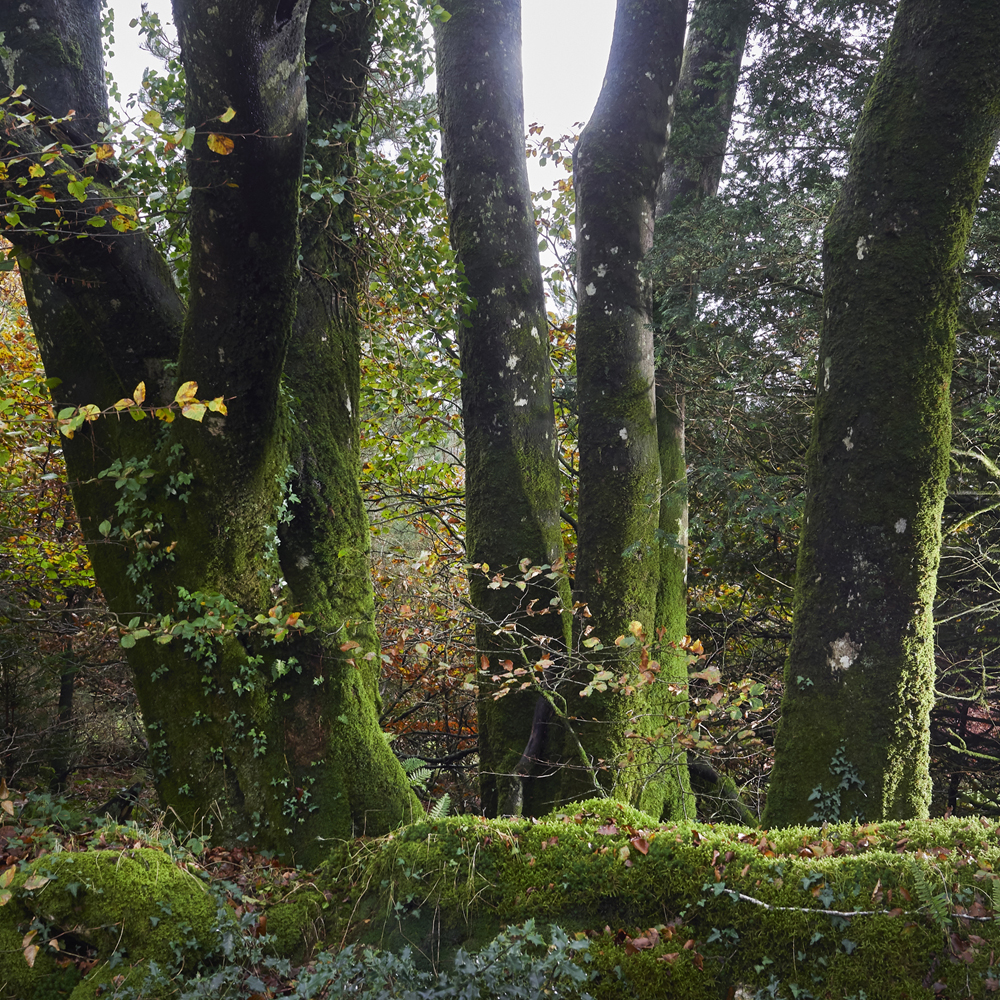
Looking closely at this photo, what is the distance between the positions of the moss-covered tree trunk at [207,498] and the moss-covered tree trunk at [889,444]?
2596 millimetres

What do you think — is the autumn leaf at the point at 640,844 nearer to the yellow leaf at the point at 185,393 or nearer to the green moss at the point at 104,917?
the green moss at the point at 104,917

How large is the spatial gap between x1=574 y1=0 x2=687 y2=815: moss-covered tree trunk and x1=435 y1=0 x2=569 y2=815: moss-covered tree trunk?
358 millimetres

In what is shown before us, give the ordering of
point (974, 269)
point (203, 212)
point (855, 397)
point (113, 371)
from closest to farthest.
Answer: point (203, 212), point (855, 397), point (113, 371), point (974, 269)

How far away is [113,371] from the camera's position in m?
4.06

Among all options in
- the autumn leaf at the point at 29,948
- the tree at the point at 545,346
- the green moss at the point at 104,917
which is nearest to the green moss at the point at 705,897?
the green moss at the point at 104,917

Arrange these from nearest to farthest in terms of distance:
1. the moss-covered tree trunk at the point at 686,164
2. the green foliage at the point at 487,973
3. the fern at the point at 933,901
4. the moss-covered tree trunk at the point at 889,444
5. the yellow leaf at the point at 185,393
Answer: the fern at the point at 933,901
the green foliage at the point at 487,973
the yellow leaf at the point at 185,393
the moss-covered tree trunk at the point at 889,444
the moss-covered tree trunk at the point at 686,164

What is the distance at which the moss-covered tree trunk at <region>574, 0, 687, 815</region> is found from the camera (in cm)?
508

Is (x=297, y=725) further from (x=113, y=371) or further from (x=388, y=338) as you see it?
(x=388, y=338)

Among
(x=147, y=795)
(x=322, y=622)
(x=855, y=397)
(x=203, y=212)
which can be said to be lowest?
(x=147, y=795)

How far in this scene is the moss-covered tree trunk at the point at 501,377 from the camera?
510 centimetres

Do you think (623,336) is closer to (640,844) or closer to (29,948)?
(640,844)

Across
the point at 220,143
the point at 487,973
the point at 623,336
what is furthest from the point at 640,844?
the point at 623,336

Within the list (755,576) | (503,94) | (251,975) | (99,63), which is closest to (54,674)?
(99,63)

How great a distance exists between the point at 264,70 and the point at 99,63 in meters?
2.07
